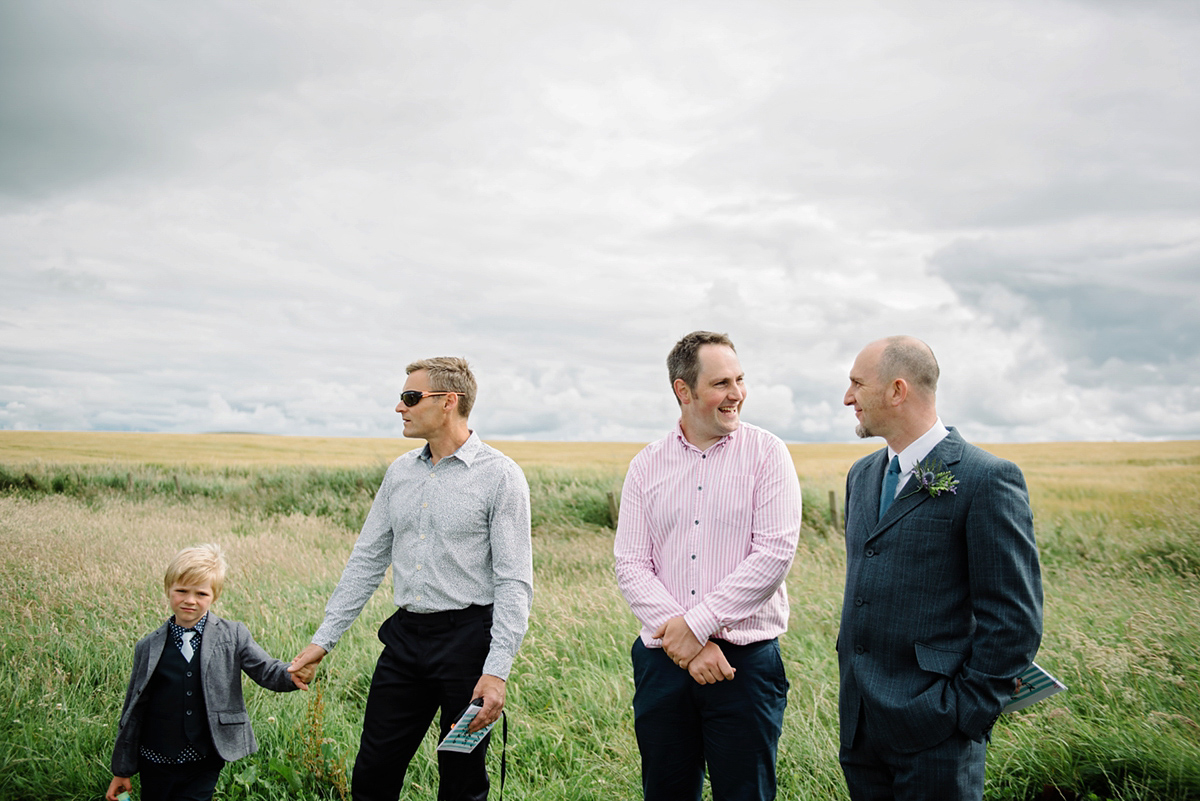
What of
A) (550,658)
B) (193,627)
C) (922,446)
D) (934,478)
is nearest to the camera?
(934,478)

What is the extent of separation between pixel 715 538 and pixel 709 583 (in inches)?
7.2

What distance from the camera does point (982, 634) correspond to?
231 cm

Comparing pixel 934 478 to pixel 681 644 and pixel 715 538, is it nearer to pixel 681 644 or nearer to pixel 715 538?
pixel 715 538

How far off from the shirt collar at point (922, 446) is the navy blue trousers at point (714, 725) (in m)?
0.89

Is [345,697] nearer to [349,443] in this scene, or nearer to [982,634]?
[982,634]

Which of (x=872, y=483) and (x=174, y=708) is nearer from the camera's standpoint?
(x=872, y=483)

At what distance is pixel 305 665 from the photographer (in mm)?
3275

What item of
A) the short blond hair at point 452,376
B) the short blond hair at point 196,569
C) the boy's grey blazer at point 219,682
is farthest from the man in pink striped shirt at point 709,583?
the short blond hair at point 196,569

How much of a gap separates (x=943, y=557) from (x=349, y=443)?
39306mm

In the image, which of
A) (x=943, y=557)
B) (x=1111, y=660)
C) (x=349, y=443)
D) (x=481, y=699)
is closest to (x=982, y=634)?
(x=943, y=557)

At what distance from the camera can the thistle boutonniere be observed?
8.06 feet

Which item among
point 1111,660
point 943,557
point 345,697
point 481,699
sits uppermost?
point 943,557

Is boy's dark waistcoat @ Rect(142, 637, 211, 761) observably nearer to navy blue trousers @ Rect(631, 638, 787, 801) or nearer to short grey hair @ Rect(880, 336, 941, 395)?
navy blue trousers @ Rect(631, 638, 787, 801)

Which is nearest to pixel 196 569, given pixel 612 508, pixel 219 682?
pixel 219 682
